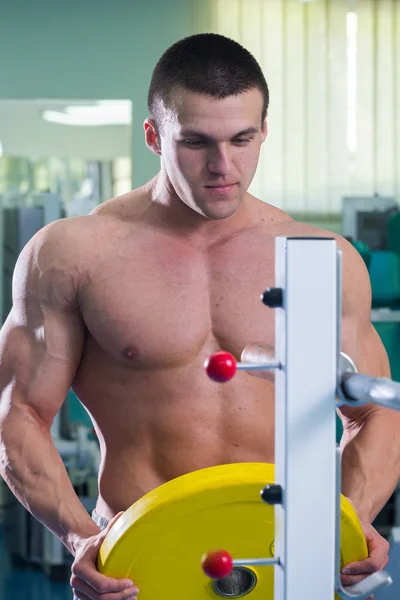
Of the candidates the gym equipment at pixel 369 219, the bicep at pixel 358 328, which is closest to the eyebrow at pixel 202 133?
the bicep at pixel 358 328

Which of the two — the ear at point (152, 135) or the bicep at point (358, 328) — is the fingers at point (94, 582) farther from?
the ear at point (152, 135)

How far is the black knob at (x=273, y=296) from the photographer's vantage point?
68 cm

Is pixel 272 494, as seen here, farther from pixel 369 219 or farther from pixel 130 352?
pixel 369 219

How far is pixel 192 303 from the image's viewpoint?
131cm

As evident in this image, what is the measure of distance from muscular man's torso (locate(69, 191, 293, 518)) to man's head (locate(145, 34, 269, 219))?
14cm

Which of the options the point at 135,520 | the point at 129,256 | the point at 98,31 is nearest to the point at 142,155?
the point at 98,31

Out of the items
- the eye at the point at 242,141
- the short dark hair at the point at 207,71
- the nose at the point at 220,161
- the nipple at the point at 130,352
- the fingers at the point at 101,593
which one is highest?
the short dark hair at the point at 207,71

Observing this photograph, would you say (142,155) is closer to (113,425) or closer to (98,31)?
(98,31)

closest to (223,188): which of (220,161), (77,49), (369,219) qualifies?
(220,161)

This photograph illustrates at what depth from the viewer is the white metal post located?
68cm

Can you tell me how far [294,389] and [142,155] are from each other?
3.42m

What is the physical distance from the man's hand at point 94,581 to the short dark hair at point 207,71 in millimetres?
558

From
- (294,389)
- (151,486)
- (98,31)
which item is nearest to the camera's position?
(294,389)

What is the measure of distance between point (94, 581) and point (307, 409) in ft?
1.23
